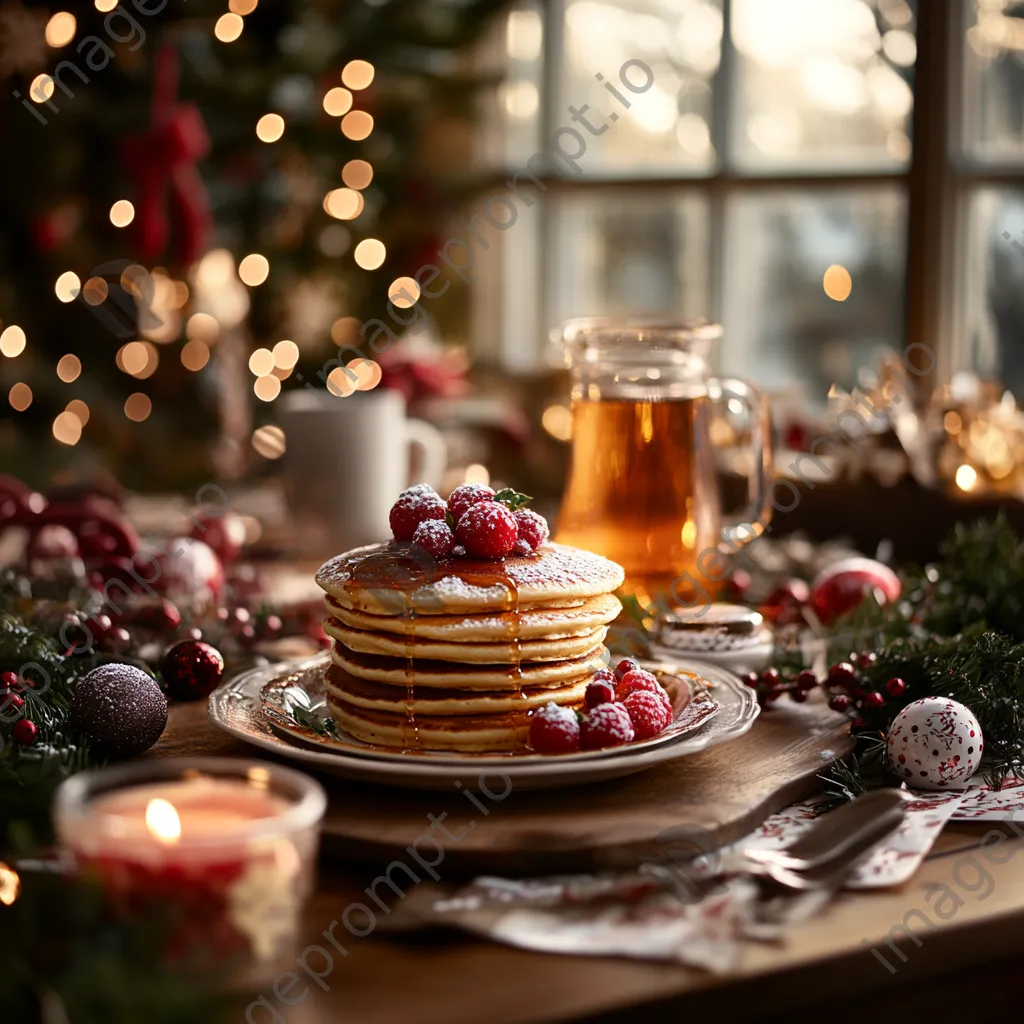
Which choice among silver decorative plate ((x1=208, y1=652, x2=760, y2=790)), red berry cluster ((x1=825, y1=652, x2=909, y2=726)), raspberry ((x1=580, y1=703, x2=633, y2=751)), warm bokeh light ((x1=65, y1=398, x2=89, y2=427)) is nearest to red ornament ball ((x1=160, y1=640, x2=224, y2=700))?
silver decorative plate ((x1=208, y1=652, x2=760, y2=790))

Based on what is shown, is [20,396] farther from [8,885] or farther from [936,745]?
[936,745]

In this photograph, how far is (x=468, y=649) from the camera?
0.99m

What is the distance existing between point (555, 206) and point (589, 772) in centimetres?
301

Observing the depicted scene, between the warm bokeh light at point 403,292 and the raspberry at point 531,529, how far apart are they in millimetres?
2410

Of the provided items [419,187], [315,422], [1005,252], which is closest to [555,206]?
[419,187]

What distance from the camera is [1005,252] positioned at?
277 cm

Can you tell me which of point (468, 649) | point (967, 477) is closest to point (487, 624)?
point (468, 649)

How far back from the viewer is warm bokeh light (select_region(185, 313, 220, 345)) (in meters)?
3.23

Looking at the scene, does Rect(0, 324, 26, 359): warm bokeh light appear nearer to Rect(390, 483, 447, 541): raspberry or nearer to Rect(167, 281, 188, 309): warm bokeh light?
Rect(167, 281, 188, 309): warm bokeh light

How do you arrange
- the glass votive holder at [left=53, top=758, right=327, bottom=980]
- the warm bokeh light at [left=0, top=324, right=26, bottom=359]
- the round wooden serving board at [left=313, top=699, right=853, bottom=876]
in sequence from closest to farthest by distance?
the glass votive holder at [left=53, top=758, right=327, bottom=980] < the round wooden serving board at [left=313, top=699, right=853, bottom=876] < the warm bokeh light at [left=0, top=324, right=26, bottom=359]

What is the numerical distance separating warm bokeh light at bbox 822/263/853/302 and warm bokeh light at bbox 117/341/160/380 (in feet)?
5.38

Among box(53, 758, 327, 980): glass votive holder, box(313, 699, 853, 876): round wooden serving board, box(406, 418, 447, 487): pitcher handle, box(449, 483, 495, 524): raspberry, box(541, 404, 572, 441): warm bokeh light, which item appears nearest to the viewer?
box(53, 758, 327, 980): glass votive holder

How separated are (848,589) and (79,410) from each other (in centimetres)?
217

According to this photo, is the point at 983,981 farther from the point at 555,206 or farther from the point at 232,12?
the point at 555,206
